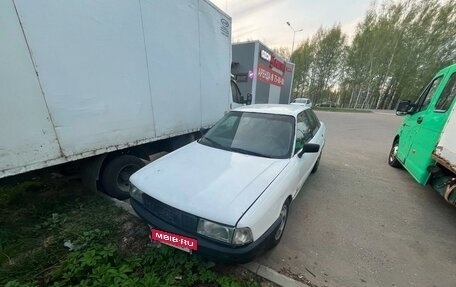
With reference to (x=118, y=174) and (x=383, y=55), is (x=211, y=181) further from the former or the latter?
(x=383, y=55)

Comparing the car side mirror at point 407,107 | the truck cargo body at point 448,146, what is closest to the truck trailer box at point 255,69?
the car side mirror at point 407,107

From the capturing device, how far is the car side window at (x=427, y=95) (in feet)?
13.4

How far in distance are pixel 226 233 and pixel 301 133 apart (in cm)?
209

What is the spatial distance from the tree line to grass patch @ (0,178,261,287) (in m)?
32.9

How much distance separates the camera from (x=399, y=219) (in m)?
3.35

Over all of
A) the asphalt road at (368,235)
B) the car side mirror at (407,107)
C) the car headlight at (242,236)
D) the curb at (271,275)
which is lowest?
the asphalt road at (368,235)

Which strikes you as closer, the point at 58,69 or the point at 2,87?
the point at 2,87

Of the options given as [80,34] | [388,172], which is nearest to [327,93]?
[388,172]

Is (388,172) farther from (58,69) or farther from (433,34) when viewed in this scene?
(433,34)

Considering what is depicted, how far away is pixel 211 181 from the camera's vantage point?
7.22 ft

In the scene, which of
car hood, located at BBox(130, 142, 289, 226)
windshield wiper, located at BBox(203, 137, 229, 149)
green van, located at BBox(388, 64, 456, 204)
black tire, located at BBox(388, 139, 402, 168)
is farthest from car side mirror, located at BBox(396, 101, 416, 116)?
windshield wiper, located at BBox(203, 137, 229, 149)

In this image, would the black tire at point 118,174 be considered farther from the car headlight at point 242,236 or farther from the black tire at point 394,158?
the black tire at point 394,158

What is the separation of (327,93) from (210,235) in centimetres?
3941

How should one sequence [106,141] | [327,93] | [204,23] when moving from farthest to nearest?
[327,93]
[204,23]
[106,141]
